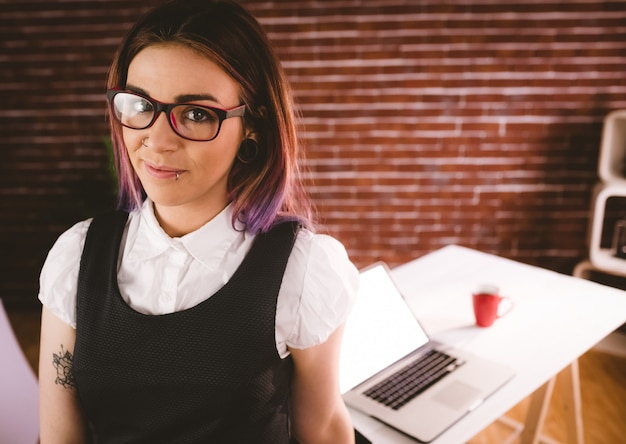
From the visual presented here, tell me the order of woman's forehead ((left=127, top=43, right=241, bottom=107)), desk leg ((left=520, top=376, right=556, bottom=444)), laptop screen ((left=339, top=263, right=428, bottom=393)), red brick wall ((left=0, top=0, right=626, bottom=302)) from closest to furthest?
1. woman's forehead ((left=127, top=43, right=241, bottom=107))
2. laptop screen ((left=339, top=263, right=428, bottom=393))
3. desk leg ((left=520, top=376, right=556, bottom=444))
4. red brick wall ((left=0, top=0, right=626, bottom=302))

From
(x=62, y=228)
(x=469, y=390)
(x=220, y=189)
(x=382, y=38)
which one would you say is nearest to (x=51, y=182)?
(x=62, y=228)

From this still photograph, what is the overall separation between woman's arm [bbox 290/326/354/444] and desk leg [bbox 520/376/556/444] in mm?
939

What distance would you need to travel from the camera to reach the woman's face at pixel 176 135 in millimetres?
876

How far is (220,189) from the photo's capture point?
102cm

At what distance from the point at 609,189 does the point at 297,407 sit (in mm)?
2141

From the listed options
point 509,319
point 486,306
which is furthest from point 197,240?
point 509,319

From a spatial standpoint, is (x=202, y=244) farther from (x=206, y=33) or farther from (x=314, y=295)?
(x=206, y=33)

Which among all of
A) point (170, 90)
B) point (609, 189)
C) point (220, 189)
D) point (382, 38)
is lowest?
point (609, 189)

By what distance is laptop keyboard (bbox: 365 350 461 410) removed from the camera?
121 cm

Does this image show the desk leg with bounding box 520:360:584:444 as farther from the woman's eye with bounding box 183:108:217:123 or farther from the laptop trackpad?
the woman's eye with bounding box 183:108:217:123

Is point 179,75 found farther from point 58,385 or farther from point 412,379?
point 412,379

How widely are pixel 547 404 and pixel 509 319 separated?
0.41m

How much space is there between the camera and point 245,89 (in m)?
0.92

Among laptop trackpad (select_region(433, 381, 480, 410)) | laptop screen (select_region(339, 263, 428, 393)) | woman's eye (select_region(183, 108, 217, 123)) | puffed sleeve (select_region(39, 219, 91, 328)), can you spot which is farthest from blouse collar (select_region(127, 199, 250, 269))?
laptop trackpad (select_region(433, 381, 480, 410))
